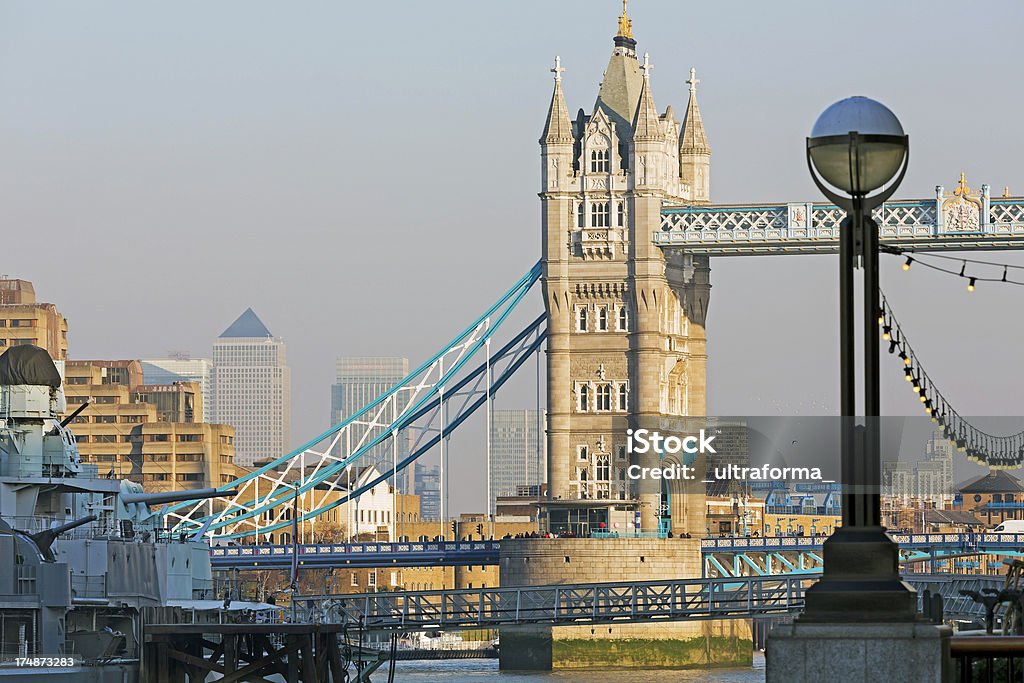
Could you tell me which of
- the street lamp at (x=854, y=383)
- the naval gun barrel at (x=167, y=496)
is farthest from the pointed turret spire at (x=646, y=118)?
the street lamp at (x=854, y=383)

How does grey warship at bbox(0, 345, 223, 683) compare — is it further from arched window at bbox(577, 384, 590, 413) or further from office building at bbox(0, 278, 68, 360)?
office building at bbox(0, 278, 68, 360)

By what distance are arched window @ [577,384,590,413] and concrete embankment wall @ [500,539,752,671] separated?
7634 mm

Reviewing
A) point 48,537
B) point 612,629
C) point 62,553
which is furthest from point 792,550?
point 48,537

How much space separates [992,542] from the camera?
8006 centimetres

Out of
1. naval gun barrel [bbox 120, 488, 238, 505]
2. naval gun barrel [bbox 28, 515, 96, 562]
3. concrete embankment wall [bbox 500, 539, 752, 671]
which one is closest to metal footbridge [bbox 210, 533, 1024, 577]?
concrete embankment wall [bbox 500, 539, 752, 671]

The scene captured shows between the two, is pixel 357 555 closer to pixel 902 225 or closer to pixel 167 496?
pixel 902 225

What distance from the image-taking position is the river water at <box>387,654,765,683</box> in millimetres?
71188

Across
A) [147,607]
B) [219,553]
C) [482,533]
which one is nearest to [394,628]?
[147,607]

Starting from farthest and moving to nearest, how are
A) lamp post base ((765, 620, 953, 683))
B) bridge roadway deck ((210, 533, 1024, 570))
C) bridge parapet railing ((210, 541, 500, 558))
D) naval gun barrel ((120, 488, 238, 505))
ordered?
bridge parapet railing ((210, 541, 500, 558)), bridge roadway deck ((210, 533, 1024, 570)), naval gun barrel ((120, 488, 238, 505)), lamp post base ((765, 620, 953, 683))

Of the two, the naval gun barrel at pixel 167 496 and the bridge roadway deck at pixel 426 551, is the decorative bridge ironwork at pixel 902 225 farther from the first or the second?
the naval gun barrel at pixel 167 496

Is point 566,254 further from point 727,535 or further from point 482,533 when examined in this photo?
point 482,533

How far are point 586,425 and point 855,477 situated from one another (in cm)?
8235

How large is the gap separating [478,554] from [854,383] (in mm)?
78571

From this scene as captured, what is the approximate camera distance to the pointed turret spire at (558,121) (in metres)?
92.1
